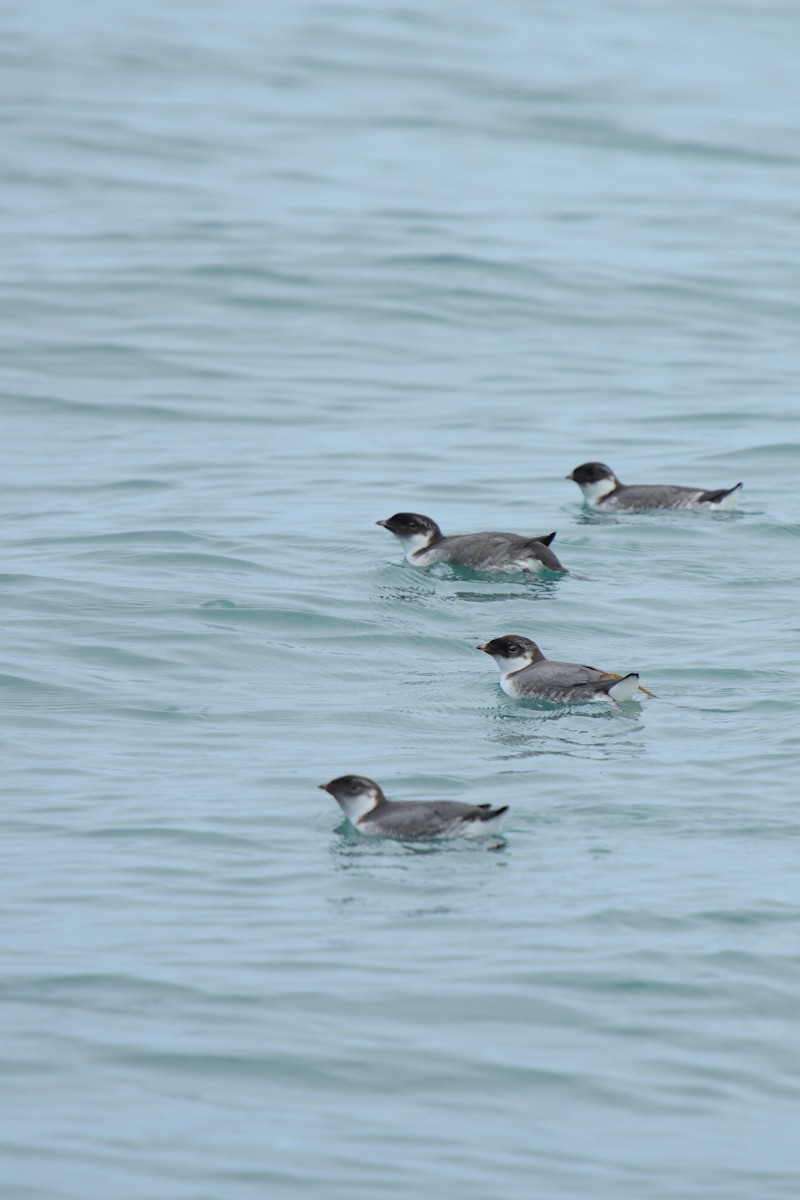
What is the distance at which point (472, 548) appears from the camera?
48.3 ft

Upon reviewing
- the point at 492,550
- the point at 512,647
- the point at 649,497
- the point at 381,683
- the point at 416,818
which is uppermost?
the point at 649,497

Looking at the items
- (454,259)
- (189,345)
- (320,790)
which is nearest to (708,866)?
(320,790)

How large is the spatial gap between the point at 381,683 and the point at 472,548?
9.43 ft

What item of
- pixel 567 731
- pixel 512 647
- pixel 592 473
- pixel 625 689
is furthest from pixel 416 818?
pixel 592 473

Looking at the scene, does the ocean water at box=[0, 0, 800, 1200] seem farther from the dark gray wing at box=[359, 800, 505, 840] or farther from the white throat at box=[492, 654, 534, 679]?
the white throat at box=[492, 654, 534, 679]

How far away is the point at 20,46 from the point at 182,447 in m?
24.6

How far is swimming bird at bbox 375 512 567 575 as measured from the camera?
1436cm

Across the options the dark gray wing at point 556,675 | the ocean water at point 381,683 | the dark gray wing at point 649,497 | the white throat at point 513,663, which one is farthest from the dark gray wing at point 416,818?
the dark gray wing at point 649,497

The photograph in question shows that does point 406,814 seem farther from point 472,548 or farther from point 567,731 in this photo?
point 472,548

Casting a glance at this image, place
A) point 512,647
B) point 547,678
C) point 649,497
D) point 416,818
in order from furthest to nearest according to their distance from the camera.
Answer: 1. point 649,497
2. point 512,647
3. point 547,678
4. point 416,818

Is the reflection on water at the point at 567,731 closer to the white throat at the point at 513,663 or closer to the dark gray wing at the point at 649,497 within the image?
the white throat at the point at 513,663

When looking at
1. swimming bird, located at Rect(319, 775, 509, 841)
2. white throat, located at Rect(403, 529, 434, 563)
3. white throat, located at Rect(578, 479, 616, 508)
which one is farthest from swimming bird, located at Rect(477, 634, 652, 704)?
white throat, located at Rect(578, 479, 616, 508)

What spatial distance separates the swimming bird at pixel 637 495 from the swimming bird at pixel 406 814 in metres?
7.21

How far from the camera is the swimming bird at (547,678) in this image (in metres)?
11.2
